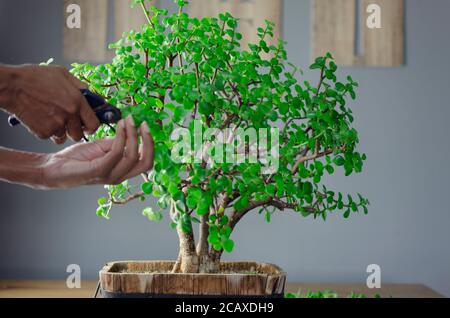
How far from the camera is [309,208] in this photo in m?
1.46

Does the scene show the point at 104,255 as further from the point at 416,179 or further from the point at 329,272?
the point at 416,179

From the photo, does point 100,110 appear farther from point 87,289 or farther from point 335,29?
point 335,29

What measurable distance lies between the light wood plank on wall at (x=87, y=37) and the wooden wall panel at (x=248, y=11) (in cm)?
→ 46

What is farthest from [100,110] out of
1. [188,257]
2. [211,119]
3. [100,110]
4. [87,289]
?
[87,289]

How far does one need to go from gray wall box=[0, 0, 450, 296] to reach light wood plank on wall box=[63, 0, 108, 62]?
0.20ft

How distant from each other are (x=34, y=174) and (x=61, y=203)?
2.04m

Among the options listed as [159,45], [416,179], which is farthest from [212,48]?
[416,179]

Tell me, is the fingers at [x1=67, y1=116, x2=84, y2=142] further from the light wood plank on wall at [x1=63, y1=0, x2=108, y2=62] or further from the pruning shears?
the light wood plank on wall at [x1=63, y1=0, x2=108, y2=62]

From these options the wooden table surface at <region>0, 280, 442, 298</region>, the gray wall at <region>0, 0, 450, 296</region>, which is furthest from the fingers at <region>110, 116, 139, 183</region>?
the gray wall at <region>0, 0, 450, 296</region>

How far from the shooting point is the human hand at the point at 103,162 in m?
0.91

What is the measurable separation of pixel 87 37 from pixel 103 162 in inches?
86.0

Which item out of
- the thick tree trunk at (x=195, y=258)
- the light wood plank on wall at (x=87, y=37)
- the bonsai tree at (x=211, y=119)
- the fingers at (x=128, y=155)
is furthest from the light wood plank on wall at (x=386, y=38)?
the fingers at (x=128, y=155)

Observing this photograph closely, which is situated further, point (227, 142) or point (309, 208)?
point (309, 208)
